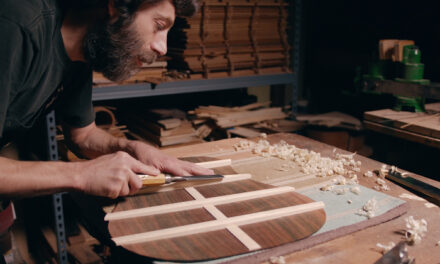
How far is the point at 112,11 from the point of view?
142 cm

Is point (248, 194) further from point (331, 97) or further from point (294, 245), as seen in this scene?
point (331, 97)

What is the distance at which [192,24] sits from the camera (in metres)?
2.94

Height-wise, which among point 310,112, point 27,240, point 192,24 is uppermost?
point 192,24

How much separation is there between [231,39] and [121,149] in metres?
1.71

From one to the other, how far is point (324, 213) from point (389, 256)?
275 mm

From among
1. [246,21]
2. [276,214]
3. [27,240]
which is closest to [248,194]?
[276,214]

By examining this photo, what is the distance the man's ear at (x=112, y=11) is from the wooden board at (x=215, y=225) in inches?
26.1

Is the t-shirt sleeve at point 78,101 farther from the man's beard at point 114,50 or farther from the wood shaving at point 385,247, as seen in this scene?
the wood shaving at point 385,247

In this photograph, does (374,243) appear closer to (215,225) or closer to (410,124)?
(215,225)

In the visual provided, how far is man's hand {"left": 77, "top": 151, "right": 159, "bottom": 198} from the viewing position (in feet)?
4.18

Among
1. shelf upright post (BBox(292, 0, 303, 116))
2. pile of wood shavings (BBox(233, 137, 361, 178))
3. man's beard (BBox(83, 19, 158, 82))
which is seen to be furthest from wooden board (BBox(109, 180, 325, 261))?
shelf upright post (BBox(292, 0, 303, 116))

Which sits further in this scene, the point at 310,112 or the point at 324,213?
the point at 310,112

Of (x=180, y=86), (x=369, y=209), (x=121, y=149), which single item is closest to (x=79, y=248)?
(x=180, y=86)

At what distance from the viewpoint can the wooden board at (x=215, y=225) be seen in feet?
3.46
